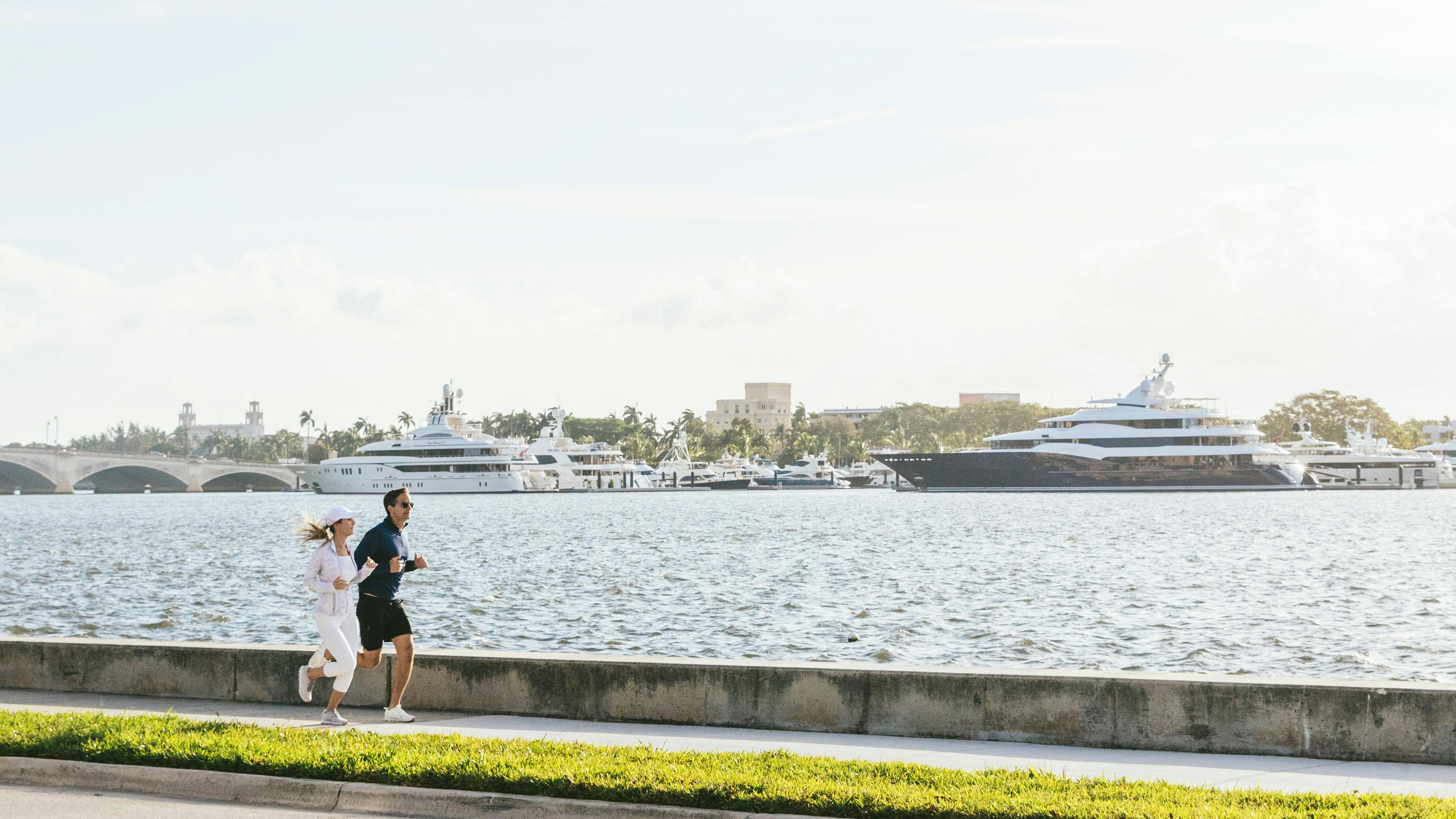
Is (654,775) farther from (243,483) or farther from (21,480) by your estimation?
(243,483)

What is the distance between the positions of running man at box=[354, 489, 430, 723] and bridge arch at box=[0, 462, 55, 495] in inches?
5873

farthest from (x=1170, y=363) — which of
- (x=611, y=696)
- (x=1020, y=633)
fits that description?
(x=611, y=696)

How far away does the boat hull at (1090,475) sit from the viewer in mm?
115938

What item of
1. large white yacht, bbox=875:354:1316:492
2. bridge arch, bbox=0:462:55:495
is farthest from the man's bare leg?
bridge arch, bbox=0:462:55:495

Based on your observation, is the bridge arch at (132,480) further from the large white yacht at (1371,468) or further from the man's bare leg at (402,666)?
the man's bare leg at (402,666)

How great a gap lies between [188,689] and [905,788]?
6519mm

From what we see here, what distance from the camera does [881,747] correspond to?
30.0 ft

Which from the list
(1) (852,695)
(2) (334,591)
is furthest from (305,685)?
(1) (852,695)

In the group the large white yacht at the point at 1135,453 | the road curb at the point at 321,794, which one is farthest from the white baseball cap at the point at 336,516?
the large white yacht at the point at 1135,453

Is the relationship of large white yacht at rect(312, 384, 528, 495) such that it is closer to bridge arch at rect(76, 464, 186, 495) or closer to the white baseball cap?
bridge arch at rect(76, 464, 186, 495)

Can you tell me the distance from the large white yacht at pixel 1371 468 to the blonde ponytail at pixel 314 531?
14775 cm

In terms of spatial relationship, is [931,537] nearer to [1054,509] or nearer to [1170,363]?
[1054,509]

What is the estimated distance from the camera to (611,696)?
1017 centimetres

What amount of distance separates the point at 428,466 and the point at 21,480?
2626 inches
